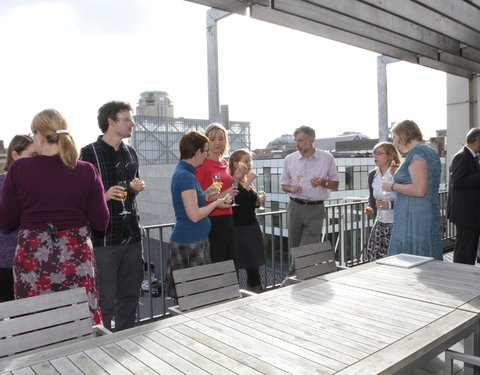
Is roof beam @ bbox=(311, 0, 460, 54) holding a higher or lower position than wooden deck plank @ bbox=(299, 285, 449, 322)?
higher

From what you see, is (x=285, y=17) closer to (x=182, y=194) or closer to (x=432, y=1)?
(x=432, y=1)

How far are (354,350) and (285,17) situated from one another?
9.09 feet

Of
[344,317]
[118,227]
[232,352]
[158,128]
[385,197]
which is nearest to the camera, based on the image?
[232,352]

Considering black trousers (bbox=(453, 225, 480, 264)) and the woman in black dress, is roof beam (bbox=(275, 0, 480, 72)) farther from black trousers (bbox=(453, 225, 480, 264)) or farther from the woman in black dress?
black trousers (bbox=(453, 225, 480, 264))

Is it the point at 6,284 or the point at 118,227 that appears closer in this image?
the point at 118,227

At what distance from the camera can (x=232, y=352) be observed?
4.83 feet

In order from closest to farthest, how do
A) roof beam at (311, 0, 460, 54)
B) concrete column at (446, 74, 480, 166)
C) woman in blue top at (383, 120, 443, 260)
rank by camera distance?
woman in blue top at (383, 120, 443, 260) < roof beam at (311, 0, 460, 54) < concrete column at (446, 74, 480, 166)

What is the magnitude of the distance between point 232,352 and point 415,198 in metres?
2.23

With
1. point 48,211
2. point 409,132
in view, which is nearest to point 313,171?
point 409,132

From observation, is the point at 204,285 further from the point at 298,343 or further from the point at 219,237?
the point at 298,343

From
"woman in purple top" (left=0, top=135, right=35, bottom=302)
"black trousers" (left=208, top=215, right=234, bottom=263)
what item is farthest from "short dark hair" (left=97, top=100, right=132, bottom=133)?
"black trousers" (left=208, top=215, right=234, bottom=263)

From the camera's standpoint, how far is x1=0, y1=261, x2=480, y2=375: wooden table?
137 centimetres

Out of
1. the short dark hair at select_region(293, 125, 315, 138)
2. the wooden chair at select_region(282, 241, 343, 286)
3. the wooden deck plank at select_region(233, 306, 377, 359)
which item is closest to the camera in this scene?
the wooden deck plank at select_region(233, 306, 377, 359)

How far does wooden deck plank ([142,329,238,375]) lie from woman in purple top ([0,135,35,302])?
5.21ft
